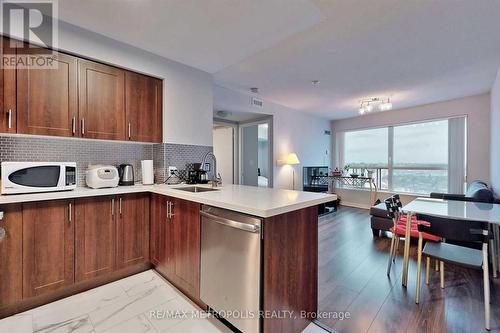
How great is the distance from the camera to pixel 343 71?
3.17 m

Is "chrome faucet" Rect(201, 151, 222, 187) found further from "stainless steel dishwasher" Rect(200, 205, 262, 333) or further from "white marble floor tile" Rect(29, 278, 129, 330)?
"white marble floor tile" Rect(29, 278, 129, 330)

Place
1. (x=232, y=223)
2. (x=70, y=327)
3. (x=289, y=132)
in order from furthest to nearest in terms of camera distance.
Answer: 1. (x=289, y=132)
2. (x=70, y=327)
3. (x=232, y=223)

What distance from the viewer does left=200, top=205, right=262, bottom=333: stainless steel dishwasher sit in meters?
1.34

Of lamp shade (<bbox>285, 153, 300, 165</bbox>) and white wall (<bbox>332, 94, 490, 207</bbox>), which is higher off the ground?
white wall (<bbox>332, 94, 490, 207</bbox>)

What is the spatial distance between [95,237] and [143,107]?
57.2 inches

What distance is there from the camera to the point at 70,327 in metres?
1.59

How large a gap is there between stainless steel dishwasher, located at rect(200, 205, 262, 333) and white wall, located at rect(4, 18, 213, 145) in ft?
4.87

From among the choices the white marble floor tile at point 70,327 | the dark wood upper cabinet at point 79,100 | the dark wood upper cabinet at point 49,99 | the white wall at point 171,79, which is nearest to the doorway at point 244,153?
the white wall at point 171,79

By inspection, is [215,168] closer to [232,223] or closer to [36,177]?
[232,223]

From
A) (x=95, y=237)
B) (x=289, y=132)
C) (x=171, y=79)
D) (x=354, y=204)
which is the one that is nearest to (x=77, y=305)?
(x=95, y=237)

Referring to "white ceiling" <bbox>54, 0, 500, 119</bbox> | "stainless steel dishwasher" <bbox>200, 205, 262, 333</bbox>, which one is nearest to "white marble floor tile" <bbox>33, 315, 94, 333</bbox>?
"stainless steel dishwasher" <bbox>200, 205, 262, 333</bbox>

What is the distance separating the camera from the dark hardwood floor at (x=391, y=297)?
164cm

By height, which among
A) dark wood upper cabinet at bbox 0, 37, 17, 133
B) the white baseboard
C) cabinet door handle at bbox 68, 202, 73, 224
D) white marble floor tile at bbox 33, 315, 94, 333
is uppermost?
dark wood upper cabinet at bbox 0, 37, 17, 133

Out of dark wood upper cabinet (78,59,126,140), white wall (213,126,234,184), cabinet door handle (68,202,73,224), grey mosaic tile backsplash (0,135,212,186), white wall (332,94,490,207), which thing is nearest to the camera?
cabinet door handle (68,202,73,224)
